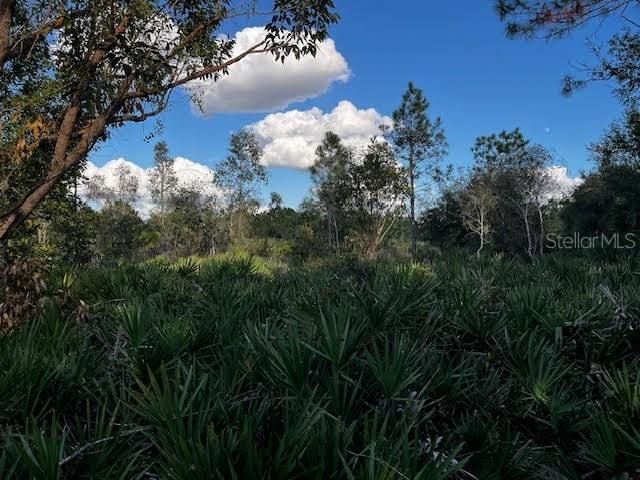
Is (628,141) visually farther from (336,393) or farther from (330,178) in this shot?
(330,178)

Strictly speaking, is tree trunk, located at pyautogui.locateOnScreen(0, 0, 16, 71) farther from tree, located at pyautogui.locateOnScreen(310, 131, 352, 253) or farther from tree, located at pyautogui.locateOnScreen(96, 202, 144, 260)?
tree, located at pyautogui.locateOnScreen(310, 131, 352, 253)

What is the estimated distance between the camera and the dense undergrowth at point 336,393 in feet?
6.27

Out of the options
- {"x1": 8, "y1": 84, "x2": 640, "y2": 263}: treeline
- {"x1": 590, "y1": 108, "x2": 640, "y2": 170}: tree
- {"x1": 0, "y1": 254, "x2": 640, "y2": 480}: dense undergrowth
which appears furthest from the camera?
{"x1": 8, "y1": 84, "x2": 640, "y2": 263}: treeline

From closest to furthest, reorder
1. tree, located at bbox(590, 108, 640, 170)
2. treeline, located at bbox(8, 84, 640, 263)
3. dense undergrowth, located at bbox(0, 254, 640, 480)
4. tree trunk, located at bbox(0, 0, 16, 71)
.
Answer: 1. dense undergrowth, located at bbox(0, 254, 640, 480)
2. tree trunk, located at bbox(0, 0, 16, 71)
3. tree, located at bbox(590, 108, 640, 170)
4. treeline, located at bbox(8, 84, 640, 263)

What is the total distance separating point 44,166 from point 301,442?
334 inches

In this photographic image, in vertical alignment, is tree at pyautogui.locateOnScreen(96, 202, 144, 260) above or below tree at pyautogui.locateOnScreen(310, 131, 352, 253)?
below

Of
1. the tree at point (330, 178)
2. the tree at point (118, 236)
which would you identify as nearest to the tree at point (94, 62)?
the tree at point (118, 236)

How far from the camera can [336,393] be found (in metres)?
2.58

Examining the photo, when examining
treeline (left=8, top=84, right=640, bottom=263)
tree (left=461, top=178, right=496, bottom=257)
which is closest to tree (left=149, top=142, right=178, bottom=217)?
treeline (left=8, top=84, right=640, bottom=263)

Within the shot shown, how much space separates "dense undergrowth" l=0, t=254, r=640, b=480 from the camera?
1.91m

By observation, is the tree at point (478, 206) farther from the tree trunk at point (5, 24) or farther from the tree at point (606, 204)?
the tree trunk at point (5, 24)

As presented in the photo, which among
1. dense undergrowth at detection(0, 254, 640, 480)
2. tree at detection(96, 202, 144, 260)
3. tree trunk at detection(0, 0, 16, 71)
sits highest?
tree trunk at detection(0, 0, 16, 71)

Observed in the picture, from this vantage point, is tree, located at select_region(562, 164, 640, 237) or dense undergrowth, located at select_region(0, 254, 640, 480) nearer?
dense undergrowth, located at select_region(0, 254, 640, 480)

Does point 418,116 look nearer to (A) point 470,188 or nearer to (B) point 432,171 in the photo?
(B) point 432,171
